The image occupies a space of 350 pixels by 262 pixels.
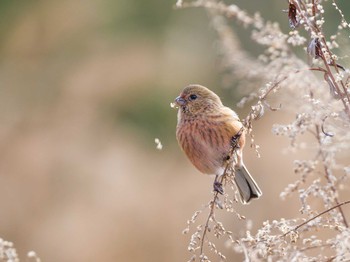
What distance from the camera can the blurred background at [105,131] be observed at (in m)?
9.55

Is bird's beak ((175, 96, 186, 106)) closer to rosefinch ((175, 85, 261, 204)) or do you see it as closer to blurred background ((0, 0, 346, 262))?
rosefinch ((175, 85, 261, 204))

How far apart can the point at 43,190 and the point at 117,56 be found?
80.8 inches

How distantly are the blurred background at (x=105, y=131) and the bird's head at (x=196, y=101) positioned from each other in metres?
4.16

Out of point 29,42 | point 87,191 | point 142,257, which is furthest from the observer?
point 29,42

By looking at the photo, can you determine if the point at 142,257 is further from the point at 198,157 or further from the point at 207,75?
the point at 198,157

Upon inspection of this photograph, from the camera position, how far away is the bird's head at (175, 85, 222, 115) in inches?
171

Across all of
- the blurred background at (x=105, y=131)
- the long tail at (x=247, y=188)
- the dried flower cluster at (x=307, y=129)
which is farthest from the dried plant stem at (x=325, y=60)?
the blurred background at (x=105, y=131)

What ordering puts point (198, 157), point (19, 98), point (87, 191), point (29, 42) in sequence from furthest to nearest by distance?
point (29, 42), point (19, 98), point (87, 191), point (198, 157)

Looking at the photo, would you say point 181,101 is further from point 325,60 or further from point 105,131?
point 105,131

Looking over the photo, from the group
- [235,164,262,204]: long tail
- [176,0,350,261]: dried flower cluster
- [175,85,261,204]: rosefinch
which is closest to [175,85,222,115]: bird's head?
[175,85,261,204]: rosefinch

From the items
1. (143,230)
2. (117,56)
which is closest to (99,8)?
(117,56)

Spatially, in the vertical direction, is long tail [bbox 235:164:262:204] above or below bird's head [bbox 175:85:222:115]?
below

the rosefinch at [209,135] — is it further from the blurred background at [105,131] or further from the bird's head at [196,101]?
the blurred background at [105,131]

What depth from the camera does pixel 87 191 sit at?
1018 centimetres
